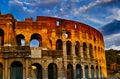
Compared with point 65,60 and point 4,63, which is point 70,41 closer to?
point 65,60

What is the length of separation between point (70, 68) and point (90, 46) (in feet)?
19.8

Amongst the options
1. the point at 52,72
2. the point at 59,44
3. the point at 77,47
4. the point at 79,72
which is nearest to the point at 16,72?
the point at 52,72

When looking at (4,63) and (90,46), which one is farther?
(90,46)

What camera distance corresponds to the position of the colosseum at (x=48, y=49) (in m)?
27.5

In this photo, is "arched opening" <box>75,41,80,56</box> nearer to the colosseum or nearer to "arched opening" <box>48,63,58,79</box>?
the colosseum

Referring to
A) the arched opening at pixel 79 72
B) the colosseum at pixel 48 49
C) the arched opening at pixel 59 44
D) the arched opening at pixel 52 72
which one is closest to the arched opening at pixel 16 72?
the colosseum at pixel 48 49

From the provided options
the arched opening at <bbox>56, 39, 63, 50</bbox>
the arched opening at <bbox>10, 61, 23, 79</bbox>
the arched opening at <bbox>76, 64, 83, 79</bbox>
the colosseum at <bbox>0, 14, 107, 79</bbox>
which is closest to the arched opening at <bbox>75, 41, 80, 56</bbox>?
the colosseum at <bbox>0, 14, 107, 79</bbox>

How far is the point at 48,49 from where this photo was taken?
3241cm

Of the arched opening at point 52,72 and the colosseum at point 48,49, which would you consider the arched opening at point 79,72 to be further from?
the arched opening at point 52,72

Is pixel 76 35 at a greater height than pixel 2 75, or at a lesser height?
greater

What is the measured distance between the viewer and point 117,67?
52.7m

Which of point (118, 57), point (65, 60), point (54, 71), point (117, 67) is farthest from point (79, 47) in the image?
point (118, 57)

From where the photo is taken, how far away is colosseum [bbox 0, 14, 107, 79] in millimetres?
27484

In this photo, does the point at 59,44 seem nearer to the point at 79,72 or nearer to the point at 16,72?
the point at 79,72
